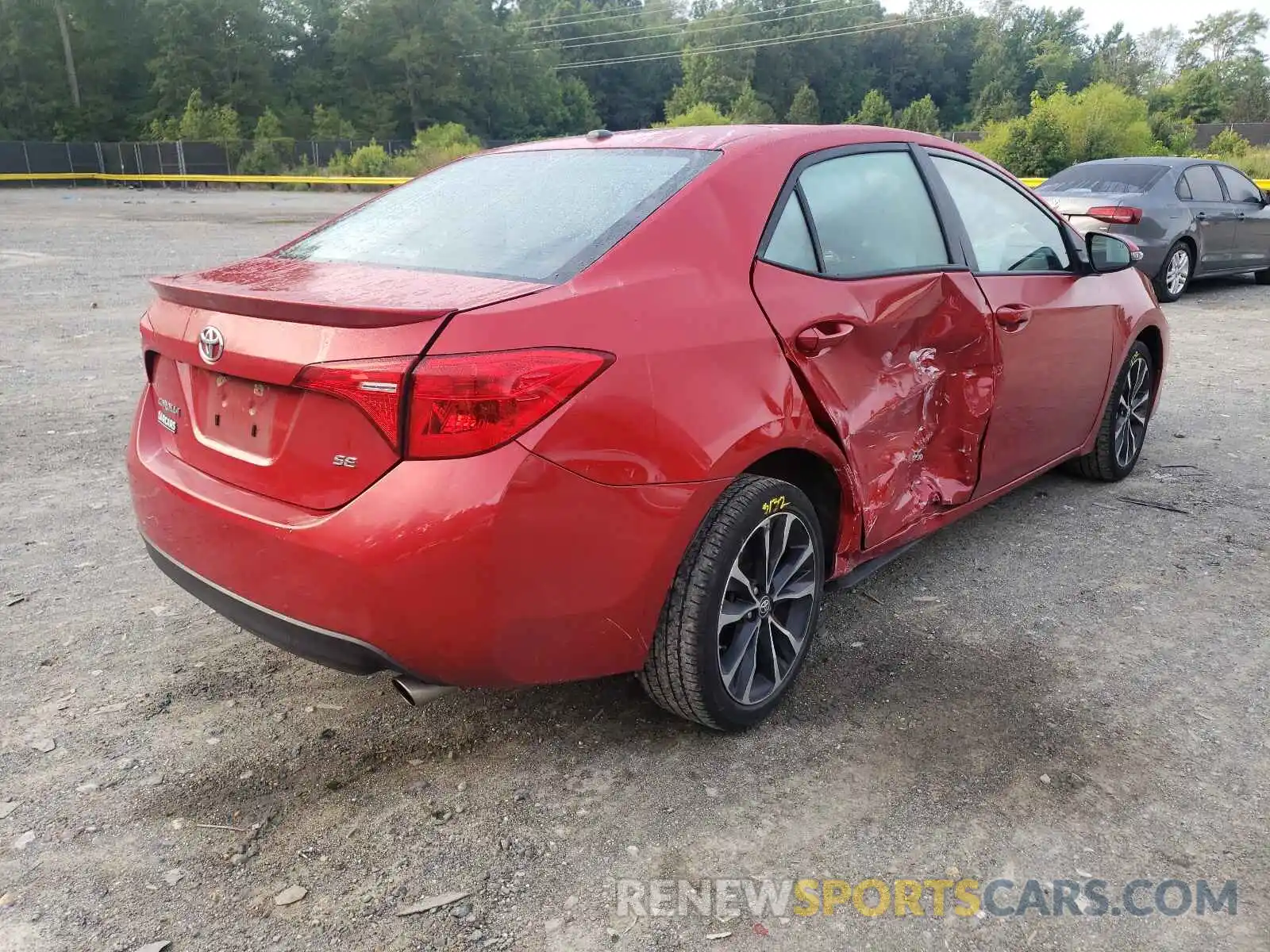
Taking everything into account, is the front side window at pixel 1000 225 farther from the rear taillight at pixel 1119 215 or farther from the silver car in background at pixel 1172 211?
the rear taillight at pixel 1119 215

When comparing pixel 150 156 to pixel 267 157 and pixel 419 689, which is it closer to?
pixel 267 157

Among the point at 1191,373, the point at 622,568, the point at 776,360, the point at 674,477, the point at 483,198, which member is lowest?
the point at 1191,373

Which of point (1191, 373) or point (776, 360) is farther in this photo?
point (1191, 373)

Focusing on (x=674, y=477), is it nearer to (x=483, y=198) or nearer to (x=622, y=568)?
(x=622, y=568)

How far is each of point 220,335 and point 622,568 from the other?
113 centimetres

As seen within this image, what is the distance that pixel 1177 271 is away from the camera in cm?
1124

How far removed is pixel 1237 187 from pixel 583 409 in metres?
12.4

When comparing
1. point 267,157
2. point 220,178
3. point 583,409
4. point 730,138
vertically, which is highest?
point 730,138

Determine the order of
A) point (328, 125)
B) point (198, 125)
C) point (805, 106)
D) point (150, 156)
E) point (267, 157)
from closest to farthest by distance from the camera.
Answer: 1. point (150, 156)
2. point (267, 157)
3. point (198, 125)
4. point (328, 125)
5. point (805, 106)

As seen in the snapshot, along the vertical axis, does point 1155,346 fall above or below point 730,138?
below

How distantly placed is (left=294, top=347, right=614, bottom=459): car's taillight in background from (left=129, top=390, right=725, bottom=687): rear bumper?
0.05 m

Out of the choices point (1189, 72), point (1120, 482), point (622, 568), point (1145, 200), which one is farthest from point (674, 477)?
point (1189, 72)

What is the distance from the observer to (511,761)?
8.92 feet

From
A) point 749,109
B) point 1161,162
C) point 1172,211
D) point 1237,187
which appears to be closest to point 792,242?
point 1172,211
